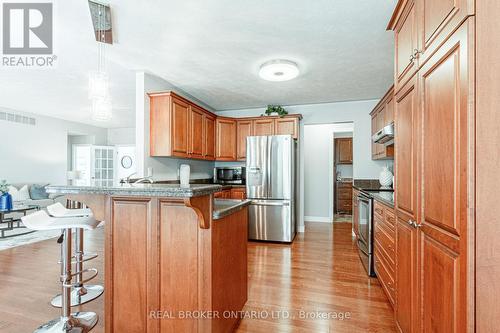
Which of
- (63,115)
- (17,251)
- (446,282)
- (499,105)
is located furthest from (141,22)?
(63,115)

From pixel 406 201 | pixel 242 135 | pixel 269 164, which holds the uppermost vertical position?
pixel 242 135

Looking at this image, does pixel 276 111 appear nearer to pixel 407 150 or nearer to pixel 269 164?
pixel 269 164

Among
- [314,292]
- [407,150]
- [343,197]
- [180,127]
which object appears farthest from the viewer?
[343,197]

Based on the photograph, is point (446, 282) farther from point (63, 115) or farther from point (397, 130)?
point (63, 115)

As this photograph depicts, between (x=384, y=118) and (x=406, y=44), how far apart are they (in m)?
2.04

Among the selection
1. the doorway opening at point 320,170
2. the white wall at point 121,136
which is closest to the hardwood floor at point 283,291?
the doorway opening at point 320,170

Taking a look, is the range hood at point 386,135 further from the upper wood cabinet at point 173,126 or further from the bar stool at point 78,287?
the bar stool at point 78,287

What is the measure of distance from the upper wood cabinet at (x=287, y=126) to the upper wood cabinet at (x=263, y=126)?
80 millimetres

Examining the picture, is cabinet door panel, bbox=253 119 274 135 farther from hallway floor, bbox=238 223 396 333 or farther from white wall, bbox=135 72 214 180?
hallway floor, bbox=238 223 396 333

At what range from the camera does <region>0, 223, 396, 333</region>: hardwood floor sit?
193 cm

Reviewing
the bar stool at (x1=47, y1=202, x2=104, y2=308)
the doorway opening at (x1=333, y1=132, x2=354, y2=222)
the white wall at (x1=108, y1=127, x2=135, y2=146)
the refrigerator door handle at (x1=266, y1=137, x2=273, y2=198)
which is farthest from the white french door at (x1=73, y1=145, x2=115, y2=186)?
the doorway opening at (x1=333, y1=132, x2=354, y2=222)

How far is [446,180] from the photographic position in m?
1.04

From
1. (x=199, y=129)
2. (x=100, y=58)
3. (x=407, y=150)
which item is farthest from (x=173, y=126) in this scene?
(x=407, y=150)

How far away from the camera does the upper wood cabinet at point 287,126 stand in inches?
176
